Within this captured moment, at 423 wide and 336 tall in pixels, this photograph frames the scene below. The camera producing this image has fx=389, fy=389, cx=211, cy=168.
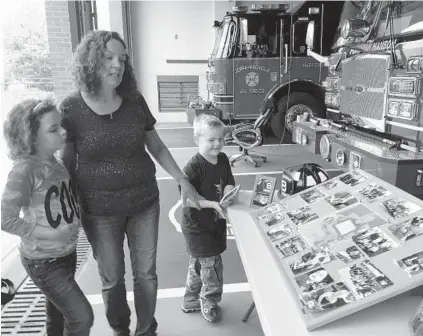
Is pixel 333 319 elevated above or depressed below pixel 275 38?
below

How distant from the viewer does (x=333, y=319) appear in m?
1.08

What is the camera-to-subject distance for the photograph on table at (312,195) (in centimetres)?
170

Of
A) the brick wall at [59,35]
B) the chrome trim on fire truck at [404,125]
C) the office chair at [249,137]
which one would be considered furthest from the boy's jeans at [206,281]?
the office chair at [249,137]

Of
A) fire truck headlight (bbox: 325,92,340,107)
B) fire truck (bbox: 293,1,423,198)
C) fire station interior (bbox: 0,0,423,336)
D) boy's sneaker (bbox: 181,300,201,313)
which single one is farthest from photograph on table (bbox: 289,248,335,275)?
fire truck headlight (bbox: 325,92,340,107)

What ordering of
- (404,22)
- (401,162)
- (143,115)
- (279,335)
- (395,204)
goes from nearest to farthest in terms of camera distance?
(279,335) → (395,204) → (143,115) → (401,162) → (404,22)

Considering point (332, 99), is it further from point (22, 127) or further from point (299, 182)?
point (22, 127)

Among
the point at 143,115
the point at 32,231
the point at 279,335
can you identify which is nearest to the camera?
the point at 279,335

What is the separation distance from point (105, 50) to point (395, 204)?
52.2 inches

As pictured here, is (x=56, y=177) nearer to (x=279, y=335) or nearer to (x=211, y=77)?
(x=279, y=335)

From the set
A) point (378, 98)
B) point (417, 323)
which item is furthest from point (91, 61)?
point (378, 98)

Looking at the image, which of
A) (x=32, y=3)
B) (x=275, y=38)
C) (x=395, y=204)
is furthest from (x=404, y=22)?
(x=275, y=38)

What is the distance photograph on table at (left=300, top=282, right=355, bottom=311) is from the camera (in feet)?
3.61

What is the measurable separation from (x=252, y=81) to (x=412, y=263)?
20.2 ft

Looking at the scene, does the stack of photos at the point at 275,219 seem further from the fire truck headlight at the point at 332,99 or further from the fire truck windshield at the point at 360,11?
the fire truck headlight at the point at 332,99
